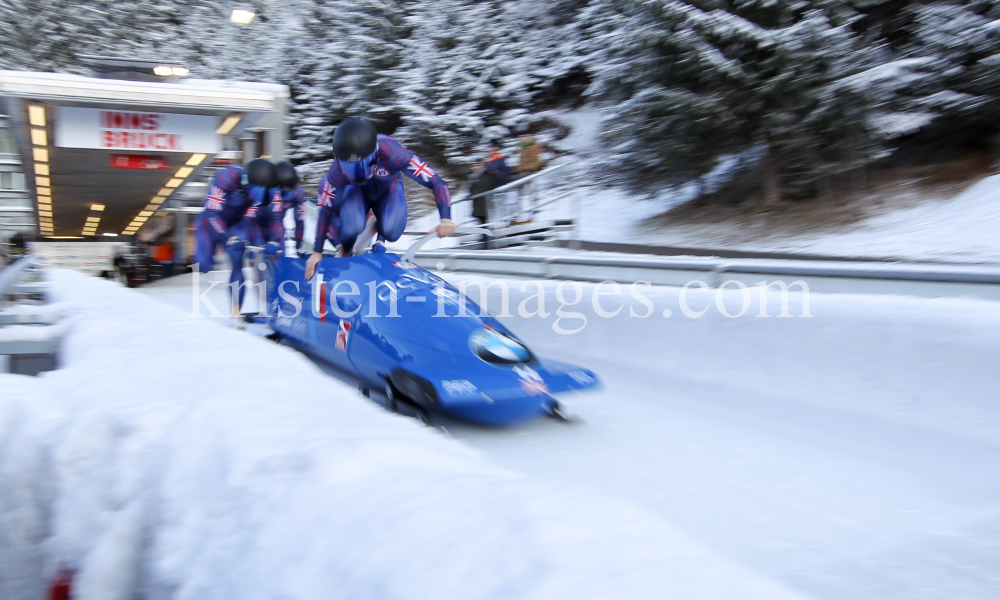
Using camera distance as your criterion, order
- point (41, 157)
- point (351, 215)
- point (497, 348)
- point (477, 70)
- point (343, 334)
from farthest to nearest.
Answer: point (477, 70), point (41, 157), point (351, 215), point (343, 334), point (497, 348)

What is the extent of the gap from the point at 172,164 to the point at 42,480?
9752 millimetres

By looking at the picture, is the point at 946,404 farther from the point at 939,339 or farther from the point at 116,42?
the point at 116,42

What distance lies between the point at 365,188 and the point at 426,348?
4.60ft

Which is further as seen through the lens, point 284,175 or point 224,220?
point 224,220

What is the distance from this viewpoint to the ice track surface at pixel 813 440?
1174 millimetres

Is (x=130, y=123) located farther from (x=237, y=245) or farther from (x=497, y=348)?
(x=497, y=348)

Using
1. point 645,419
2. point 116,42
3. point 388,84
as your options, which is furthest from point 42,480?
point 116,42

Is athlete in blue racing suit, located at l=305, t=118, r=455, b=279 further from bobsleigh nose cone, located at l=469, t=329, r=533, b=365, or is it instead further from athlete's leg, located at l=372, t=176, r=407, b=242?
bobsleigh nose cone, located at l=469, t=329, r=533, b=365

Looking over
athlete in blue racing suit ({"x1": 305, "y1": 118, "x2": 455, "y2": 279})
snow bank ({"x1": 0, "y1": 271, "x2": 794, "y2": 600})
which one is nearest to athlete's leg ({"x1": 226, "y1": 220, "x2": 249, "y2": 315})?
athlete in blue racing suit ({"x1": 305, "y1": 118, "x2": 455, "y2": 279})

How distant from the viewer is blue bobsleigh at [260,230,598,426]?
1.90 m

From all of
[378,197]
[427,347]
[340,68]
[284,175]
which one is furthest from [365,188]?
[340,68]

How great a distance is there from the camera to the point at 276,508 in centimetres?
70

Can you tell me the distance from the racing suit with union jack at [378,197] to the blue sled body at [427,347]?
0.52 m

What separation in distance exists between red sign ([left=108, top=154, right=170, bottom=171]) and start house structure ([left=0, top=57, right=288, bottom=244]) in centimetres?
1
